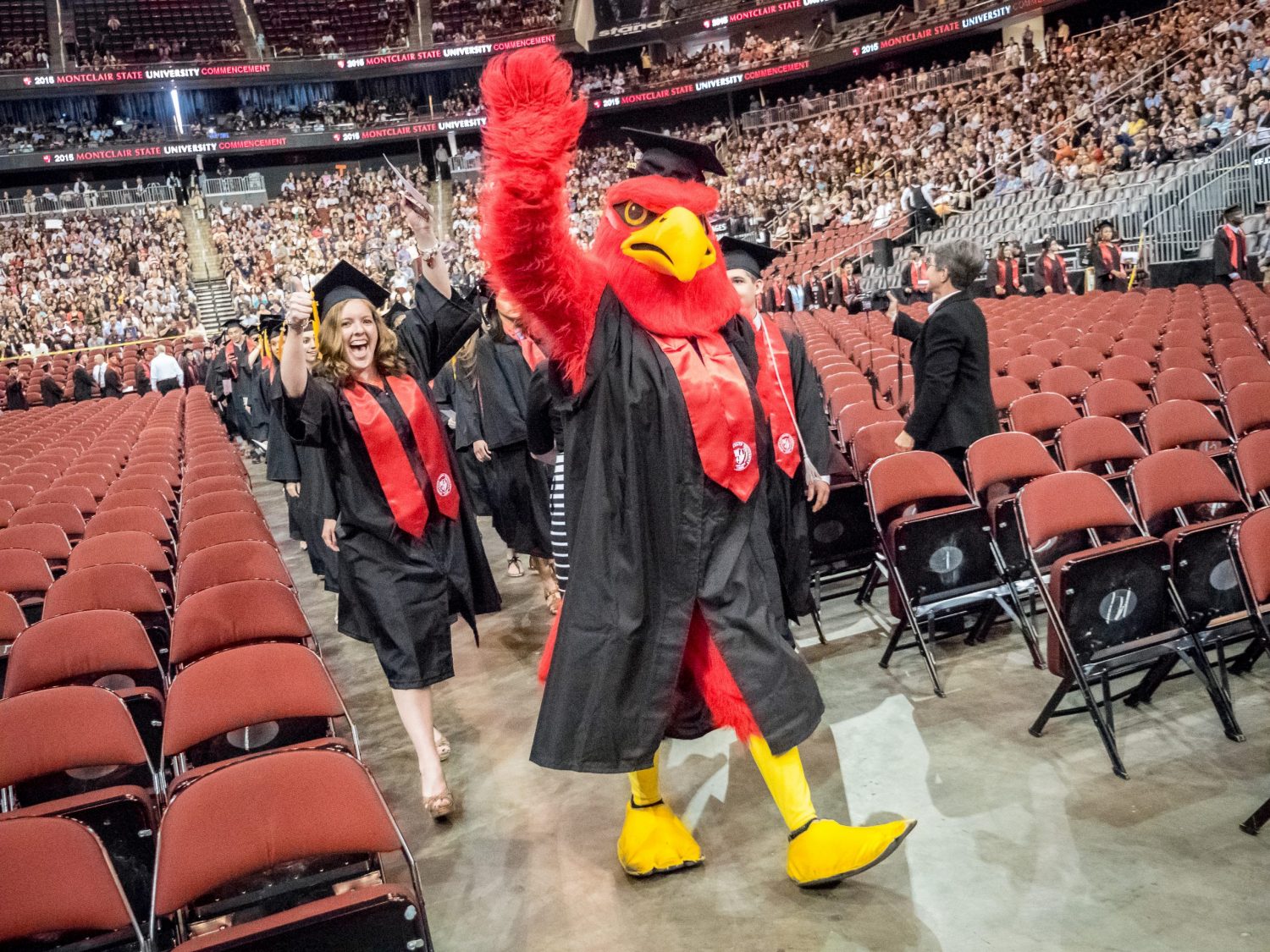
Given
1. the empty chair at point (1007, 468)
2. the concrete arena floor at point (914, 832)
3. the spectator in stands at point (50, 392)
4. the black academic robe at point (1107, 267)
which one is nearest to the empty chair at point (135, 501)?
the concrete arena floor at point (914, 832)

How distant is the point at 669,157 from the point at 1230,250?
1279 centimetres

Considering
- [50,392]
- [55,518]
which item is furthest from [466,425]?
[50,392]

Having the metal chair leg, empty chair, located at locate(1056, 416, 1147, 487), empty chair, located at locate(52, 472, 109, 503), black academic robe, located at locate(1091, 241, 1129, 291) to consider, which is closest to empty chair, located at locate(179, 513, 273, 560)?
empty chair, located at locate(52, 472, 109, 503)

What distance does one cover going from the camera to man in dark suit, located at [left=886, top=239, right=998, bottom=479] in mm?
4262

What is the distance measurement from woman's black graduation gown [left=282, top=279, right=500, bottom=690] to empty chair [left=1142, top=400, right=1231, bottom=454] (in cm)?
317

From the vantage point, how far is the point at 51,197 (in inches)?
1115

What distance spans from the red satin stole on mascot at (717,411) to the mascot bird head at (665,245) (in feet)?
0.21

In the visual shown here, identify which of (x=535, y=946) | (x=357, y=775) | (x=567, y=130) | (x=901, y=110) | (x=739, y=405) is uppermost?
(x=901, y=110)

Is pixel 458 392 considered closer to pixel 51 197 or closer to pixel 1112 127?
pixel 1112 127

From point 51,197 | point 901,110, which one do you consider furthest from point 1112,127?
point 51,197

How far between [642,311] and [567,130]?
49 cm

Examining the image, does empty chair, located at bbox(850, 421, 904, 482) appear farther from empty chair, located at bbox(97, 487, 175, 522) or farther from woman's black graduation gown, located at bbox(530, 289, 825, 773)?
empty chair, located at bbox(97, 487, 175, 522)

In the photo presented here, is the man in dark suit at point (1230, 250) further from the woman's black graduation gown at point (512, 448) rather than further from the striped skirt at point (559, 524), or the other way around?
the striped skirt at point (559, 524)

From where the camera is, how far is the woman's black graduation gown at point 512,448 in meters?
5.22
